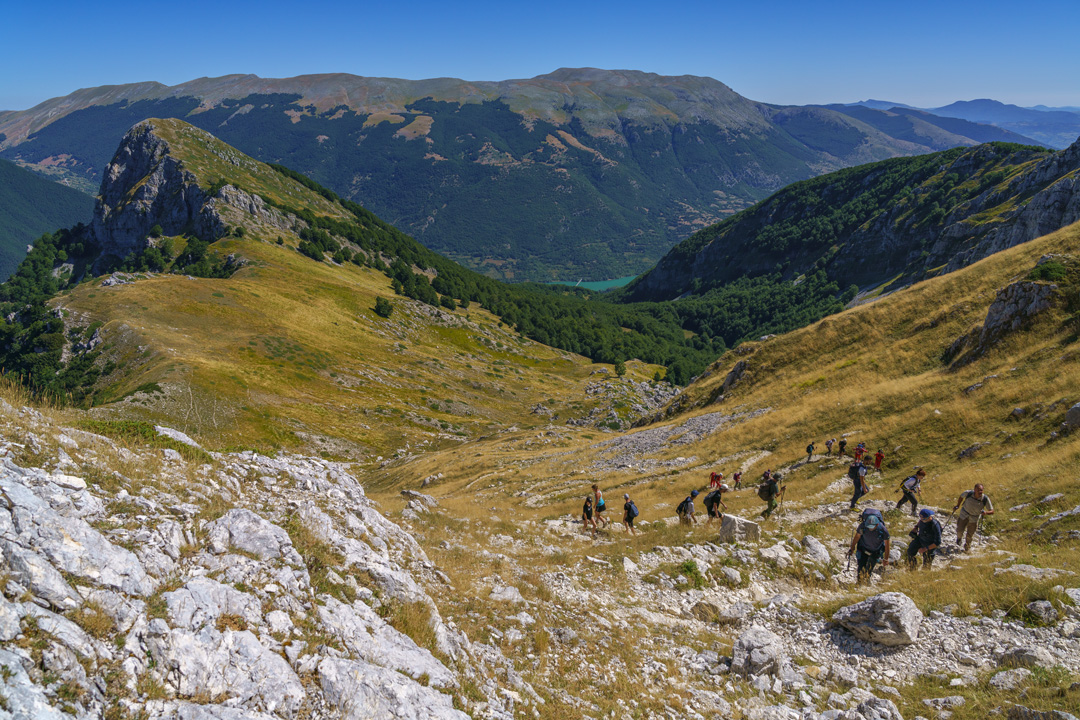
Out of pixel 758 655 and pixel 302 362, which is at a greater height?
pixel 758 655

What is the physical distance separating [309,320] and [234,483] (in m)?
99.1

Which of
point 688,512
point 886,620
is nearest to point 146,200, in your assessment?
point 688,512

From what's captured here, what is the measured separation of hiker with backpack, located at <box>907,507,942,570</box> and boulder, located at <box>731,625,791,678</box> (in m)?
6.03

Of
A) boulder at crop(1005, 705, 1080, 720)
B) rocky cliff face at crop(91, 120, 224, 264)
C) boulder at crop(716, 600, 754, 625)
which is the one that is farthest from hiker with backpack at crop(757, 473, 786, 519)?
rocky cliff face at crop(91, 120, 224, 264)

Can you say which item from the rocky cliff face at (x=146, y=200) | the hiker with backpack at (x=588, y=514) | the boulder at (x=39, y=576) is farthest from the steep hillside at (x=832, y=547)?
the rocky cliff face at (x=146, y=200)

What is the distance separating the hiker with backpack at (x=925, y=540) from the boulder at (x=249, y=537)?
17839 mm

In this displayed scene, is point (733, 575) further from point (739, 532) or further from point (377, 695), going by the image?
point (377, 695)

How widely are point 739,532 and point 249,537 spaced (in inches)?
669

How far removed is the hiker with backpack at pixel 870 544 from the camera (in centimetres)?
1598

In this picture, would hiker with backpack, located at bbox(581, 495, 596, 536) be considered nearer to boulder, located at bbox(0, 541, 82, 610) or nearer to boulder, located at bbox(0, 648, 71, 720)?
boulder, located at bbox(0, 541, 82, 610)

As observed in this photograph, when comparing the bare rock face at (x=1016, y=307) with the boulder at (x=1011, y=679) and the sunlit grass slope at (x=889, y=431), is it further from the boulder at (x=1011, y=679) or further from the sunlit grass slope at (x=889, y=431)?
the boulder at (x=1011, y=679)

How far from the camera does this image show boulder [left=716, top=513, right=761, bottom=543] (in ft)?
66.6

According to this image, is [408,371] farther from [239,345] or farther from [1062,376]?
[1062,376]

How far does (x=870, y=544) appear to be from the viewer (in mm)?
16188
